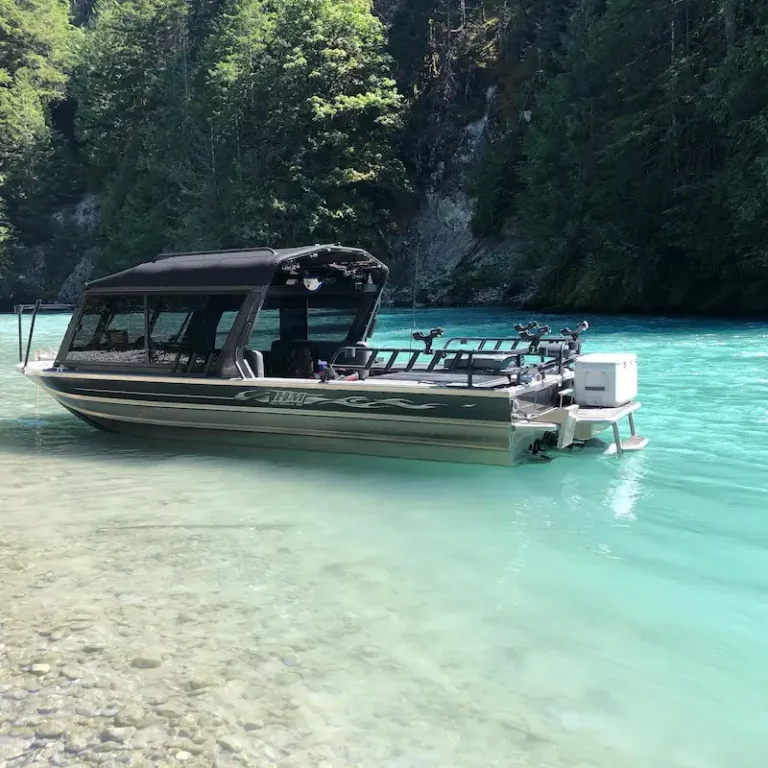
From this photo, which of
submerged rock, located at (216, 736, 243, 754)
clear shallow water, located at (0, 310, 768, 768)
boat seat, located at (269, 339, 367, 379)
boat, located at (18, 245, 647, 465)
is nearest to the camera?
submerged rock, located at (216, 736, 243, 754)

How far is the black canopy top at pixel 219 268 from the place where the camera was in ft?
29.2

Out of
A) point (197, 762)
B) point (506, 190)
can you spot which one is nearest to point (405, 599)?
point (197, 762)

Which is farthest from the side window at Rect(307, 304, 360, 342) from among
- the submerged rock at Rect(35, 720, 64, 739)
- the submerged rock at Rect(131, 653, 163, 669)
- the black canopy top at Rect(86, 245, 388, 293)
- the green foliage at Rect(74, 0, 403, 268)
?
the green foliage at Rect(74, 0, 403, 268)

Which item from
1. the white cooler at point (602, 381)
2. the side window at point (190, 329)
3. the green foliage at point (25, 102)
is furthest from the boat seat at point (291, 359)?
the green foliage at point (25, 102)

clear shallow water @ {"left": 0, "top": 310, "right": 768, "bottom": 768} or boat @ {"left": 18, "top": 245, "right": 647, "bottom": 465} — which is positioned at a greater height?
boat @ {"left": 18, "top": 245, "right": 647, "bottom": 465}

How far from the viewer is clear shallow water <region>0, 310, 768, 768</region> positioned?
374 centimetres

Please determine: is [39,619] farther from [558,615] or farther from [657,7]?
[657,7]

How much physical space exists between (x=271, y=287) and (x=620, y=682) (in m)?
6.58

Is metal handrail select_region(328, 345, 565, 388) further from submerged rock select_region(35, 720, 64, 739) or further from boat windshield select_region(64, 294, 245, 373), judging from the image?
submerged rock select_region(35, 720, 64, 739)

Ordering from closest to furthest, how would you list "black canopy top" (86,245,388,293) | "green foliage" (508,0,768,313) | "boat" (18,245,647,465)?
"boat" (18,245,647,465) < "black canopy top" (86,245,388,293) < "green foliage" (508,0,768,313)

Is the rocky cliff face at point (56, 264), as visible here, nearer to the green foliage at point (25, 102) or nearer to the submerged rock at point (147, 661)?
the green foliage at point (25, 102)

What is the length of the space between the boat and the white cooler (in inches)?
0.6

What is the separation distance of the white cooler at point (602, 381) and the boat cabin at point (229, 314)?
9.10 feet

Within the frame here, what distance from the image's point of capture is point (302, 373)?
10.1 metres
